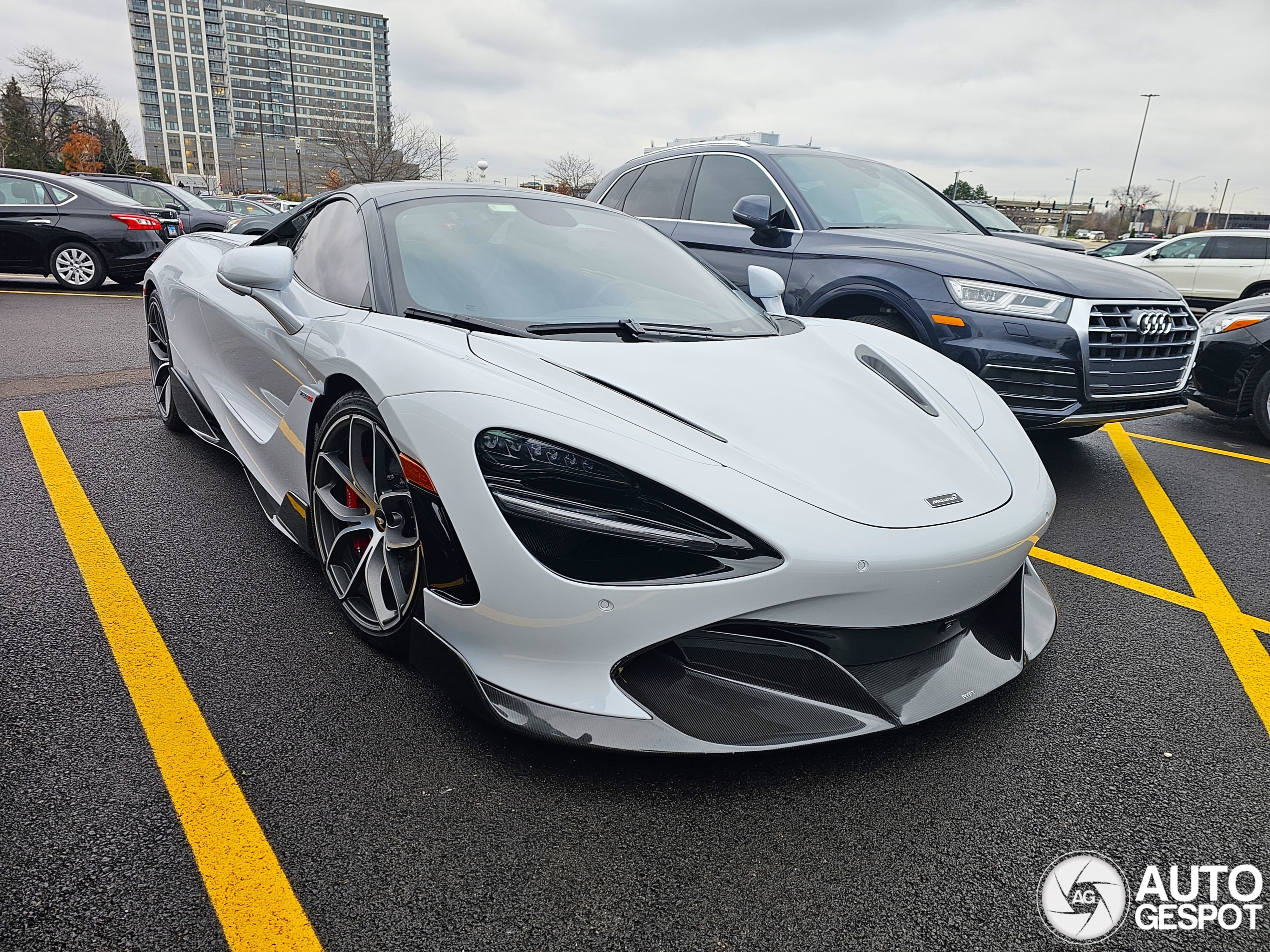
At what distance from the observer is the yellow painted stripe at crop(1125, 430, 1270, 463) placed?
5027mm

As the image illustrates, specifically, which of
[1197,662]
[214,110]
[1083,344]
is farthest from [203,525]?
[214,110]

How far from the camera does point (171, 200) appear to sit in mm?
13219

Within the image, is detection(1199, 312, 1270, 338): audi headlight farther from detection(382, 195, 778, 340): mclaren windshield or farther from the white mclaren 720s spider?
detection(382, 195, 778, 340): mclaren windshield

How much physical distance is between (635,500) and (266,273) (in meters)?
1.60

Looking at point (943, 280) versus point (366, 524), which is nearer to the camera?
point (366, 524)

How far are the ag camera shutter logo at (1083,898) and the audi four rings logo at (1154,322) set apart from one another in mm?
2979

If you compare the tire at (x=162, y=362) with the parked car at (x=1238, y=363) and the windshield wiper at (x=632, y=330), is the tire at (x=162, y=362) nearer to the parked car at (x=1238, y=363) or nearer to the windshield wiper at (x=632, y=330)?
the windshield wiper at (x=632, y=330)

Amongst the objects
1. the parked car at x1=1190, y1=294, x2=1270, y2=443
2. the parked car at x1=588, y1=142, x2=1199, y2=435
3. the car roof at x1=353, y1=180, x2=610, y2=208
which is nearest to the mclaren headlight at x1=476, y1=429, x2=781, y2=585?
the car roof at x1=353, y1=180, x2=610, y2=208

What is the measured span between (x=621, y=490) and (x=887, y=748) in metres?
0.92

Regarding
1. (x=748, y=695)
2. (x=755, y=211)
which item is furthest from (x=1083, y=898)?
(x=755, y=211)

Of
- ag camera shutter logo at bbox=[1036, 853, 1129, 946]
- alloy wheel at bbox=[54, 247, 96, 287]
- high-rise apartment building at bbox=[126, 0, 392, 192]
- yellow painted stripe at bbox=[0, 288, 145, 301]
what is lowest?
yellow painted stripe at bbox=[0, 288, 145, 301]

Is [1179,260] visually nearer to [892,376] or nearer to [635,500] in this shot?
[892,376]

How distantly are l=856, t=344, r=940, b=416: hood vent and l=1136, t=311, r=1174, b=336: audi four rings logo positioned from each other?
1.89 m

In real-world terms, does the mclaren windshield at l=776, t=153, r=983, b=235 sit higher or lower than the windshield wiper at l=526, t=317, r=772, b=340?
higher
